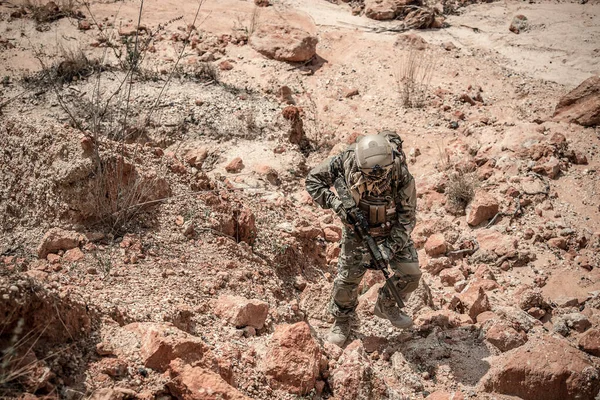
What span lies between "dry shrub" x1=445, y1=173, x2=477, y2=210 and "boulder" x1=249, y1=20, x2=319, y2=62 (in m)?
3.83

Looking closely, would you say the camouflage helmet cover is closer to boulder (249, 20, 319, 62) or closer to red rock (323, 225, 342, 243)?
red rock (323, 225, 342, 243)

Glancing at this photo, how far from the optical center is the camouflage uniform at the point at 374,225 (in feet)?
12.3

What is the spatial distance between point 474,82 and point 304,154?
312 centimetres

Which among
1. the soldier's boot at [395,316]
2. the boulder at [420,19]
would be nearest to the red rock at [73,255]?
the soldier's boot at [395,316]

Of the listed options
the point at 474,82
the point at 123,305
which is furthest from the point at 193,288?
the point at 474,82

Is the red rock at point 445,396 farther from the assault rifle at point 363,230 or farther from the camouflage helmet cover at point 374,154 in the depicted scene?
the camouflage helmet cover at point 374,154

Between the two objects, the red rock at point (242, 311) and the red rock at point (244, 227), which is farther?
the red rock at point (244, 227)

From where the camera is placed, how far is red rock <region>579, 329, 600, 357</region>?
146 inches

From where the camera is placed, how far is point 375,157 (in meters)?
3.48

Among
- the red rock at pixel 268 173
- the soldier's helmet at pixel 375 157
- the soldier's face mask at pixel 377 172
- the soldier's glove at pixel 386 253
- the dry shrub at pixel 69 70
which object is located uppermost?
the soldier's helmet at pixel 375 157

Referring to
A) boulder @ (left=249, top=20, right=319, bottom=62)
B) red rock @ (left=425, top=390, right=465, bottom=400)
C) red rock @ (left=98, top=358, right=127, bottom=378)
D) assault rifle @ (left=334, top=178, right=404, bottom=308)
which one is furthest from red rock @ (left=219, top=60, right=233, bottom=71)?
red rock @ (left=98, top=358, right=127, bottom=378)

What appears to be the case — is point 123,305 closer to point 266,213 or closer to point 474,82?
point 266,213

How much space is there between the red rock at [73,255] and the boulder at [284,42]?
580 centimetres

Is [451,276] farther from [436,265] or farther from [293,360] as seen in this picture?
[293,360]
